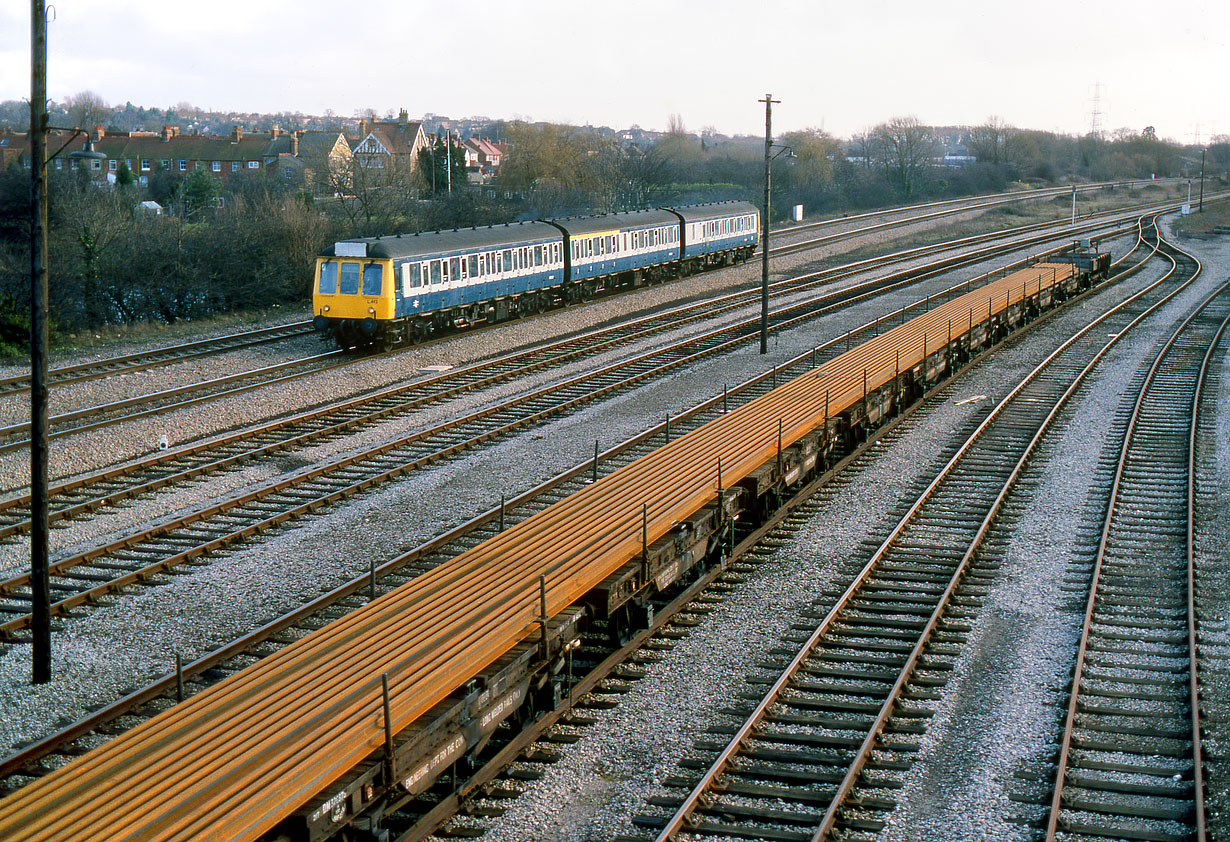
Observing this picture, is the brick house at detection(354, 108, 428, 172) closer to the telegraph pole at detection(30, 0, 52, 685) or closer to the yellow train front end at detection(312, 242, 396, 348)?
the yellow train front end at detection(312, 242, 396, 348)

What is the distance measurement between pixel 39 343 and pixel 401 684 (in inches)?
216

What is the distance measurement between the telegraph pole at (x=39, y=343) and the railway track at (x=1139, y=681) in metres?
8.68

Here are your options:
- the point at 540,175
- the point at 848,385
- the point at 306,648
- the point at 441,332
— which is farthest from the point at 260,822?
the point at 540,175

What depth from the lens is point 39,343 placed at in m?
10.8

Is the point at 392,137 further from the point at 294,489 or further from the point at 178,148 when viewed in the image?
the point at 294,489

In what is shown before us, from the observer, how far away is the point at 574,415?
22.0 meters

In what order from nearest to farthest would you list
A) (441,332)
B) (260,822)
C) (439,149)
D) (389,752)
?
(260,822)
(389,752)
(441,332)
(439,149)

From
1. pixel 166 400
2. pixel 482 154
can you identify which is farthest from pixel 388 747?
pixel 482 154

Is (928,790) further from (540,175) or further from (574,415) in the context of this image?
(540,175)

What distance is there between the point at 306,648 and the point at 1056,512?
1131 centimetres

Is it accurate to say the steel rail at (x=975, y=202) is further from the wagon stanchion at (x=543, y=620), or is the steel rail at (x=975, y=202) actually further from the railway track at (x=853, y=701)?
the wagon stanchion at (x=543, y=620)

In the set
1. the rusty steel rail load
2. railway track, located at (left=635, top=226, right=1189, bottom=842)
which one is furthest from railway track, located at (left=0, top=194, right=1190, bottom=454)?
railway track, located at (left=635, top=226, right=1189, bottom=842)

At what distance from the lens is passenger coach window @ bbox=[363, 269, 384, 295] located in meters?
27.1

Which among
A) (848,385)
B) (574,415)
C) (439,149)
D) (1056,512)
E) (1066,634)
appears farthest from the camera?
(439,149)
